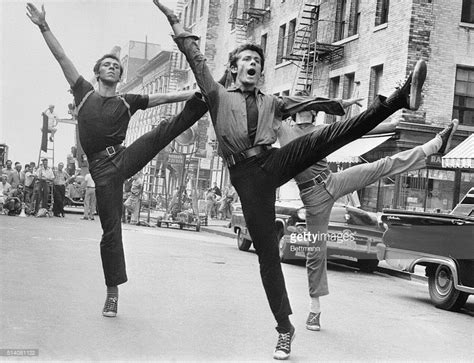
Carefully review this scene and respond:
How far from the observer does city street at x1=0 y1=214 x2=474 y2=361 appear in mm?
5320

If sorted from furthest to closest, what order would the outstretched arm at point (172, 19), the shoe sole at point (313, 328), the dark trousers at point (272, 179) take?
the shoe sole at point (313, 328) < the outstretched arm at point (172, 19) < the dark trousers at point (272, 179)

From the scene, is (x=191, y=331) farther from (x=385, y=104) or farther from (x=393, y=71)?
A: (x=393, y=71)

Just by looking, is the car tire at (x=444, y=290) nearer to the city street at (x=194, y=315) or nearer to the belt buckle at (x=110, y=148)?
the city street at (x=194, y=315)

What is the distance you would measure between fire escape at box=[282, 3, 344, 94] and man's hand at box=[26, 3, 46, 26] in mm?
21992

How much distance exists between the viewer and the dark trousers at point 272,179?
16.4ft

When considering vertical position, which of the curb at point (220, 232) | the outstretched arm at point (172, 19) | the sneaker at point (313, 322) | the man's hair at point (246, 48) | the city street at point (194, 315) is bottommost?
the curb at point (220, 232)

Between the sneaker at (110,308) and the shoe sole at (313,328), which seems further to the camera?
the shoe sole at (313,328)

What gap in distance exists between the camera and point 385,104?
4.73 metres

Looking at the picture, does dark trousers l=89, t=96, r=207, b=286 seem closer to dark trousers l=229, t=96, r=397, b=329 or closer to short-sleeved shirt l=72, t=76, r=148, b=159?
short-sleeved shirt l=72, t=76, r=148, b=159

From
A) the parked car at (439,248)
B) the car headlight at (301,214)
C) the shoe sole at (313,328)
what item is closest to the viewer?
the shoe sole at (313,328)

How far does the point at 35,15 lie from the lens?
6148 mm

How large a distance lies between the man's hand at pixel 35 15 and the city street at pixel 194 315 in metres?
2.27

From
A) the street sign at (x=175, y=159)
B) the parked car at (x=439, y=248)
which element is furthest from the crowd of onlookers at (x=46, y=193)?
the parked car at (x=439, y=248)

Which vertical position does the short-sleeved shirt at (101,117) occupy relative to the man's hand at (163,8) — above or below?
below
